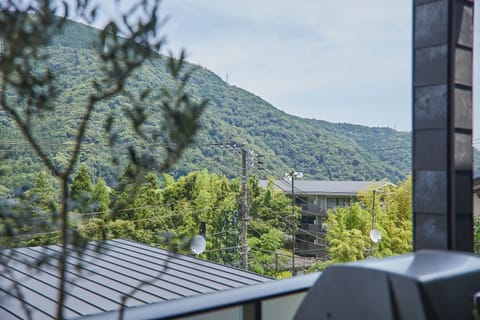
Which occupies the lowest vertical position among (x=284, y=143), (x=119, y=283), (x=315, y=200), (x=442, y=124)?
(x=315, y=200)

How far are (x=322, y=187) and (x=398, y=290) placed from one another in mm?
18842

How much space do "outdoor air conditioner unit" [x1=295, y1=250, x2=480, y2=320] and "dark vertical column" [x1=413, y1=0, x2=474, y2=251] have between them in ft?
2.02

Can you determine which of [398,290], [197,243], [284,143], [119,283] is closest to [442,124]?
[398,290]

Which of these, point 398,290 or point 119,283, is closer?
point 398,290

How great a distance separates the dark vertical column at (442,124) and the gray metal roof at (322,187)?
17.1 meters

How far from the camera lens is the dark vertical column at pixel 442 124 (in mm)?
1637

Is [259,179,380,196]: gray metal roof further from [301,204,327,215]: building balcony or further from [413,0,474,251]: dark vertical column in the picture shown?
[413,0,474,251]: dark vertical column

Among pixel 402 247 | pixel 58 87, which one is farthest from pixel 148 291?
pixel 402 247

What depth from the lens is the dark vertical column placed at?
1.64m

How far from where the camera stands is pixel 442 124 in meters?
1.64

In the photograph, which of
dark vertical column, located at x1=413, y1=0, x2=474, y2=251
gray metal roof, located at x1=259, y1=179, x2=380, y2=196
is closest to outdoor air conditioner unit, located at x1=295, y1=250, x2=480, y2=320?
dark vertical column, located at x1=413, y1=0, x2=474, y2=251

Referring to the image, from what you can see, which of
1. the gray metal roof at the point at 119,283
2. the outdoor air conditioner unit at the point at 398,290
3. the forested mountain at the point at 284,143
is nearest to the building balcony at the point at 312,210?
the forested mountain at the point at 284,143

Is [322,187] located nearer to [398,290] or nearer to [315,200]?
[315,200]

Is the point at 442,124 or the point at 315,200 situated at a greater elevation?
the point at 442,124
